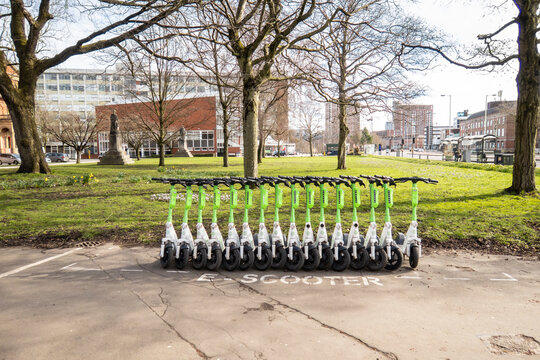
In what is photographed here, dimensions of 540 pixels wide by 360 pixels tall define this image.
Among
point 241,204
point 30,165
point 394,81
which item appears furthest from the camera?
point 30,165

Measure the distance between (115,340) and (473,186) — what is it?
1361 centimetres

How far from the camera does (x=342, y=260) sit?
194 inches

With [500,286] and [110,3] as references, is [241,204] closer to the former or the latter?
[500,286]

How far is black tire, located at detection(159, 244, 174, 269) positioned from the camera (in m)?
4.99

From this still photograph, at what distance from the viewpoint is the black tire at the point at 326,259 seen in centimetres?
487

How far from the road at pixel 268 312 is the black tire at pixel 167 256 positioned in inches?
3.7

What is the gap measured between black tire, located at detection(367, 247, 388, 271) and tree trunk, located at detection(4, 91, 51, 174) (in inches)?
698

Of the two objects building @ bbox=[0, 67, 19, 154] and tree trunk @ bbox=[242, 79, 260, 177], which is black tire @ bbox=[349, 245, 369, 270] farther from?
building @ bbox=[0, 67, 19, 154]

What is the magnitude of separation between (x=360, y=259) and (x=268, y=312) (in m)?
1.84

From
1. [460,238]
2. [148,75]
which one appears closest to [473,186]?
[460,238]

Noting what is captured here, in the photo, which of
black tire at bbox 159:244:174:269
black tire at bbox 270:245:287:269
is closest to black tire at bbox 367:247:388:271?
black tire at bbox 270:245:287:269

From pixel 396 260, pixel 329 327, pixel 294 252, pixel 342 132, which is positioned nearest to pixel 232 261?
pixel 294 252

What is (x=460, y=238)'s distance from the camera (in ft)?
21.5

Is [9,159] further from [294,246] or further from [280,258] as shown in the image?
[294,246]
